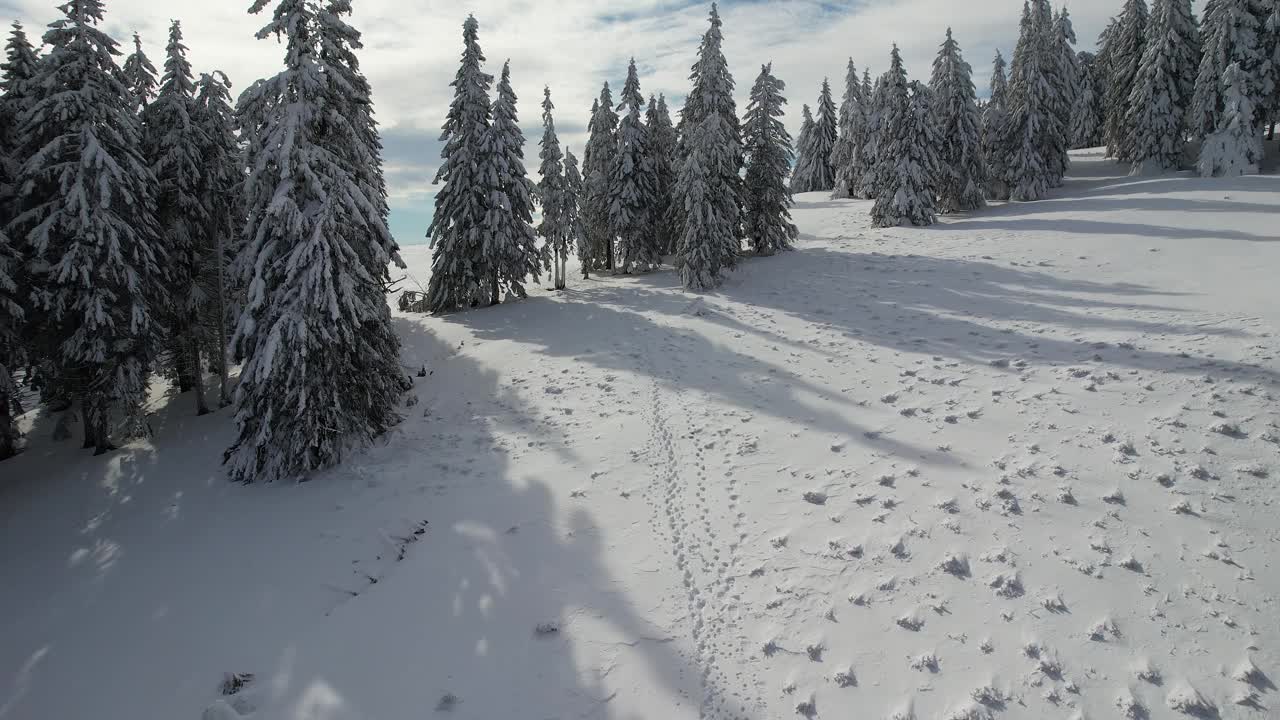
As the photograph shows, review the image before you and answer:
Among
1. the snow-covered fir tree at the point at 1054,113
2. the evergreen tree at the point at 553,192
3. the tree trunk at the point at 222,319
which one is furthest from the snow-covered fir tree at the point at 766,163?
the tree trunk at the point at 222,319

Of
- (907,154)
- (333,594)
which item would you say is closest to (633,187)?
(907,154)

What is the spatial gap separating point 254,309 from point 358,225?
304 centimetres

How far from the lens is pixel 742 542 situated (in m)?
9.82

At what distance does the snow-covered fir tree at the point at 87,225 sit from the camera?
660 inches

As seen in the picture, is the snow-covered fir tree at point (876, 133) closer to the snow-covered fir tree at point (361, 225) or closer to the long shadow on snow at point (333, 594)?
the snow-covered fir tree at point (361, 225)

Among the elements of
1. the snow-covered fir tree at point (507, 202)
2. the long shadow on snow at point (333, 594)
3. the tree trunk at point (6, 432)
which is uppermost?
the snow-covered fir tree at point (507, 202)

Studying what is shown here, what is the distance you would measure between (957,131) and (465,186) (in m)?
30.8

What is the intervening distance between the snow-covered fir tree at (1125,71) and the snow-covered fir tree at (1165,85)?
61.7 inches

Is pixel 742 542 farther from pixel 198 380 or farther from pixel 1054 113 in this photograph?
pixel 1054 113

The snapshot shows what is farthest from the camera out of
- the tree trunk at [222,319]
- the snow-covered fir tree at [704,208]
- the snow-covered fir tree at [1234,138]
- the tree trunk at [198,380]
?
the snow-covered fir tree at [1234,138]

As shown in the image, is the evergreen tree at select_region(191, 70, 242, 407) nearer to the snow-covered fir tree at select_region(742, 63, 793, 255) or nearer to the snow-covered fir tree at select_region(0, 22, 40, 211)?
the snow-covered fir tree at select_region(0, 22, 40, 211)

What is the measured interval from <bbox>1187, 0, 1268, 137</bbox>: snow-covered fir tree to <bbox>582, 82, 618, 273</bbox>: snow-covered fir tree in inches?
1398

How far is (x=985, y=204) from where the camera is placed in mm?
38844

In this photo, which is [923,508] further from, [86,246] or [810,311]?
[86,246]
